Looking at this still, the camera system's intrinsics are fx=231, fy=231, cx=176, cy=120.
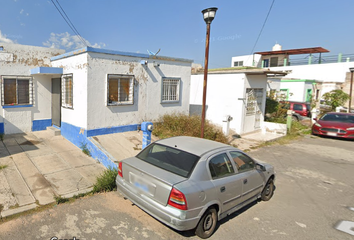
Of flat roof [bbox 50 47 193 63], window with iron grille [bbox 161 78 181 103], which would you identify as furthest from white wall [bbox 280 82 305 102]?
flat roof [bbox 50 47 193 63]

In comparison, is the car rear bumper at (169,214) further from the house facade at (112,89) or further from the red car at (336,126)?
the red car at (336,126)

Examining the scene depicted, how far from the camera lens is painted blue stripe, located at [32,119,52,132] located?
31.3ft

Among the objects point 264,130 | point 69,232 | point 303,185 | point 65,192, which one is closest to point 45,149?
point 65,192

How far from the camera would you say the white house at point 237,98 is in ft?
38.3

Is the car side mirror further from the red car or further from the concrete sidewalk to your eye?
the red car

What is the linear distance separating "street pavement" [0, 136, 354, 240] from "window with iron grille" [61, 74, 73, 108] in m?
4.74

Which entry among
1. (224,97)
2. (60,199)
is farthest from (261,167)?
(224,97)

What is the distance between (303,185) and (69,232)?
5.83m

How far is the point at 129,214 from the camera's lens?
442 centimetres

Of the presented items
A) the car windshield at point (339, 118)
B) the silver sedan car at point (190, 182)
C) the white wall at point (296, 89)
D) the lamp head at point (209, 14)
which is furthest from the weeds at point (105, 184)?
the white wall at point (296, 89)

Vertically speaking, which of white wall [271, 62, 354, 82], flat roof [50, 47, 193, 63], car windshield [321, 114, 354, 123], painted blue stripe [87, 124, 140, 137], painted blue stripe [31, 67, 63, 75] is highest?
white wall [271, 62, 354, 82]

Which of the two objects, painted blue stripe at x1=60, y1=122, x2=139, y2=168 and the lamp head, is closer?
painted blue stripe at x1=60, y1=122, x2=139, y2=168

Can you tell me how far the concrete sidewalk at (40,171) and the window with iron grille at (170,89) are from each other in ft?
13.4

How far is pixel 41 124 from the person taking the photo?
9.71 meters
